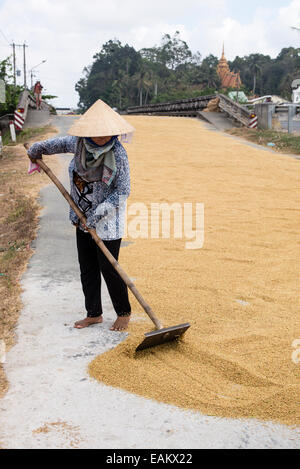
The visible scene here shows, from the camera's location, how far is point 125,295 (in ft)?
12.5

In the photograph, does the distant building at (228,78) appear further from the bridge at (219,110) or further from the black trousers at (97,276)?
the black trousers at (97,276)

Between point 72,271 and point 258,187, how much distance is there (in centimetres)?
519

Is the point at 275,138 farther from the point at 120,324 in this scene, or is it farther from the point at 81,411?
the point at 81,411

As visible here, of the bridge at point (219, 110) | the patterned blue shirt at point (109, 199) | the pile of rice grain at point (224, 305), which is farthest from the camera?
the bridge at point (219, 110)

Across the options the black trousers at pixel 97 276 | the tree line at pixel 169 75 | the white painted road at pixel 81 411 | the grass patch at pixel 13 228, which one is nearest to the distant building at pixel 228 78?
the tree line at pixel 169 75

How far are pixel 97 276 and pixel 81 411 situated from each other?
4.32 feet

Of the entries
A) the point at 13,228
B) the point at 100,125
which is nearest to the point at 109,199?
the point at 100,125

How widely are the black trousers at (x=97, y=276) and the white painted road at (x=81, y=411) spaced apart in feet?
0.60

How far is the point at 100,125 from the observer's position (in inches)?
136

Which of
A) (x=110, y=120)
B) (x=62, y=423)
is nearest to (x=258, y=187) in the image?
(x=110, y=120)

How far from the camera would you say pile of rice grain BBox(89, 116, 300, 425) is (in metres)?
2.98

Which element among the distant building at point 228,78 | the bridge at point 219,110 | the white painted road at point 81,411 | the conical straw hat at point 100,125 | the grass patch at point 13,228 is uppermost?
the distant building at point 228,78

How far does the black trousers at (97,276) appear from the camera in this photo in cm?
369

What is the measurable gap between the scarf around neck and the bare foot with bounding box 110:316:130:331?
3.36 feet
